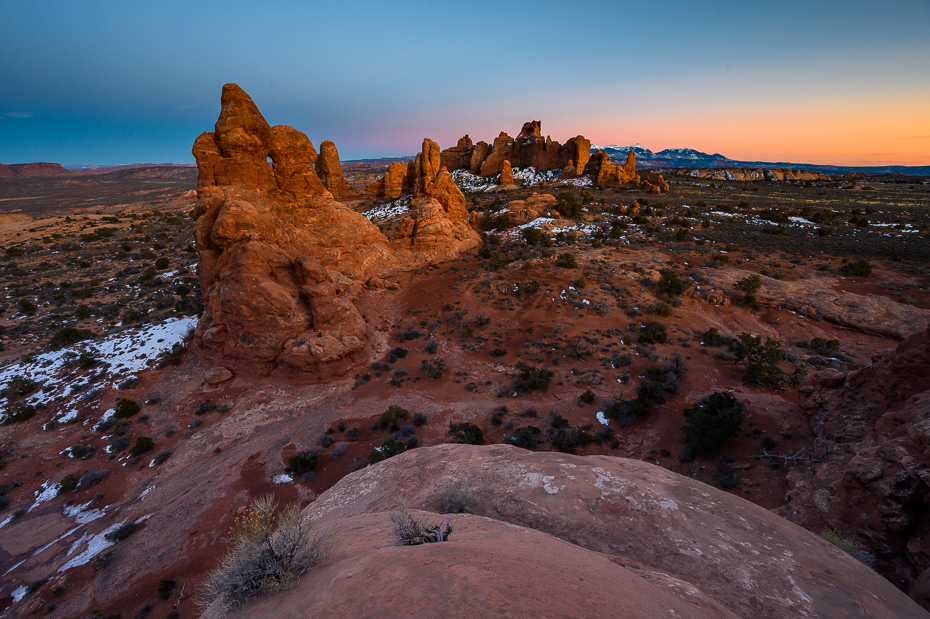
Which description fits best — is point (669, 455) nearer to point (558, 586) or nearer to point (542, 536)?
point (542, 536)

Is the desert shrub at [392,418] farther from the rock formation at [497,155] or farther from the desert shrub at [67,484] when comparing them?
the rock formation at [497,155]

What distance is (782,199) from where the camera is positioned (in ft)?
164

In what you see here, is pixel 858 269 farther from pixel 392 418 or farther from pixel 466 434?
pixel 392 418

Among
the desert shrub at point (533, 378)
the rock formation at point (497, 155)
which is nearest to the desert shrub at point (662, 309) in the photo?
the desert shrub at point (533, 378)

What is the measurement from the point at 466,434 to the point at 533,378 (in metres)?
4.19

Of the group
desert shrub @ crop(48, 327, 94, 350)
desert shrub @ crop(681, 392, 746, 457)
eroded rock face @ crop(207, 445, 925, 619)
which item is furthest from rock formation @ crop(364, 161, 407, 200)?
eroded rock face @ crop(207, 445, 925, 619)

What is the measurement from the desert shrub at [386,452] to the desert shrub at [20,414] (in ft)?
45.3

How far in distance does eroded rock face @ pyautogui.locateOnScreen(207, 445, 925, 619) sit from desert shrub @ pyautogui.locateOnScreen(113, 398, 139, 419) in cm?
1147

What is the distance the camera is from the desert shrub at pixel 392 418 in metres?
12.9

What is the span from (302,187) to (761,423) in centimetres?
2542

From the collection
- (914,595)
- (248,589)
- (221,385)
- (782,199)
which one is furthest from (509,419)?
(782,199)

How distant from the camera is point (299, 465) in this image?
432 inches

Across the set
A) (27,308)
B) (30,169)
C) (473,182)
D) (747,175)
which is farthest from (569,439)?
(30,169)

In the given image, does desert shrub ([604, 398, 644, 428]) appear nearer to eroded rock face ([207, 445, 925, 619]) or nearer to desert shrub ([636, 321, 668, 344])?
desert shrub ([636, 321, 668, 344])
